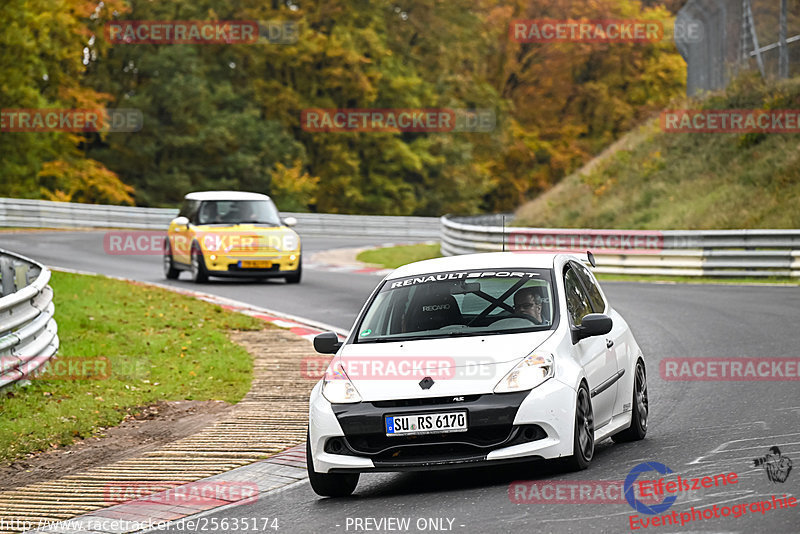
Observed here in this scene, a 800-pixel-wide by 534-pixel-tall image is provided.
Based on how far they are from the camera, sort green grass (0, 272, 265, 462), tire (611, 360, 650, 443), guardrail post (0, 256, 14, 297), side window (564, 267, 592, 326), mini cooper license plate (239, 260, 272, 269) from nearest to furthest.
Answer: side window (564, 267, 592, 326) → tire (611, 360, 650, 443) → green grass (0, 272, 265, 462) → guardrail post (0, 256, 14, 297) → mini cooper license plate (239, 260, 272, 269)

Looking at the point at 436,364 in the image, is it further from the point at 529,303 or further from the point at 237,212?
the point at 237,212

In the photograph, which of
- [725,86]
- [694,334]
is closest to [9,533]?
[694,334]

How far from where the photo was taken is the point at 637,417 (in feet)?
30.3

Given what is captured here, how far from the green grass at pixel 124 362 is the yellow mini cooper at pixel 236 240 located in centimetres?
261

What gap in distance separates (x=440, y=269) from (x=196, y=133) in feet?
165

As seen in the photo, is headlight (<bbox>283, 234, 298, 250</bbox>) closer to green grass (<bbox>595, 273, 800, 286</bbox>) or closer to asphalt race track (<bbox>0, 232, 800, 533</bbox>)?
green grass (<bbox>595, 273, 800, 286</bbox>)

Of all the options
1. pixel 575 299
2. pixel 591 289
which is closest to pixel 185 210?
pixel 591 289

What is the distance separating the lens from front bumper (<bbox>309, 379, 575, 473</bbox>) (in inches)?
299

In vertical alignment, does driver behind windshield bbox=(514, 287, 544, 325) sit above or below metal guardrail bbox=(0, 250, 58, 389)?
above

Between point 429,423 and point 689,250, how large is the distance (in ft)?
61.7

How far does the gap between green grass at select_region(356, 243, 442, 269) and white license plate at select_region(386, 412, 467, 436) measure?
2279 cm

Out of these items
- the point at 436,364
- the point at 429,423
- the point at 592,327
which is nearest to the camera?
the point at 429,423

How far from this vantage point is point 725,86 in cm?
3722

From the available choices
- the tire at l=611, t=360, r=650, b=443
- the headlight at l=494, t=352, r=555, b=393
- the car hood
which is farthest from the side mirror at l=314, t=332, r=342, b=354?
the tire at l=611, t=360, r=650, b=443
